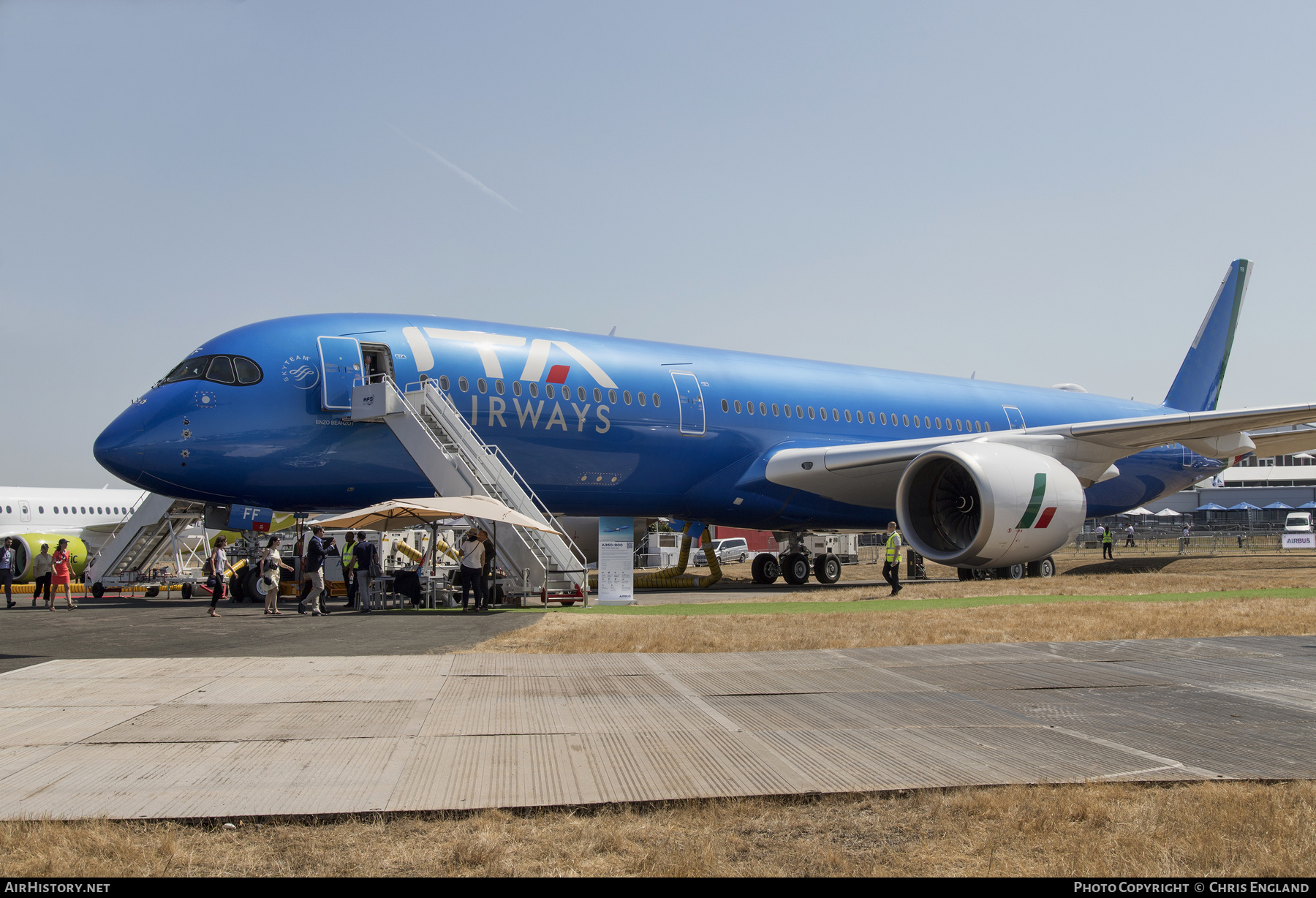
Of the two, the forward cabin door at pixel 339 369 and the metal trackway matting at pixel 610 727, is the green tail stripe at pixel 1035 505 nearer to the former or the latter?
the metal trackway matting at pixel 610 727

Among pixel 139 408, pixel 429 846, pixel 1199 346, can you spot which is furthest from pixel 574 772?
pixel 1199 346

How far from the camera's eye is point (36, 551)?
2484 cm

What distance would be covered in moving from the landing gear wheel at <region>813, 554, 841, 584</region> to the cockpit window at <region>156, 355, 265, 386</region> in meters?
13.0

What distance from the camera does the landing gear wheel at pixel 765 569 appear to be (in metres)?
23.8

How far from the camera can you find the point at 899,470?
63.0 ft

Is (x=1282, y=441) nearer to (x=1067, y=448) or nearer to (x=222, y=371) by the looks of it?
(x=1067, y=448)

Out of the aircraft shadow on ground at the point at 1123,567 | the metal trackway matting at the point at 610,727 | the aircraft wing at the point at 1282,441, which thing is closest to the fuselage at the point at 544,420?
the aircraft shadow on ground at the point at 1123,567

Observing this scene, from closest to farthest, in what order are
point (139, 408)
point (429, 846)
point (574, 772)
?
point (429, 846) → point (574, 772) → point (139, 408)

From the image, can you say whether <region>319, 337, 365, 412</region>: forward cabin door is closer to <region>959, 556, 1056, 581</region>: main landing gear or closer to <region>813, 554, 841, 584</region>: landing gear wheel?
<region>813, 554, 841, 584</region>: landing gear wheel

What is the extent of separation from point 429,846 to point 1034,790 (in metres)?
2.38

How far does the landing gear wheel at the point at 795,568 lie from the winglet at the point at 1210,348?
39.5 ft

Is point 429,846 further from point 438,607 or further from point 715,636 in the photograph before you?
point 438,607
